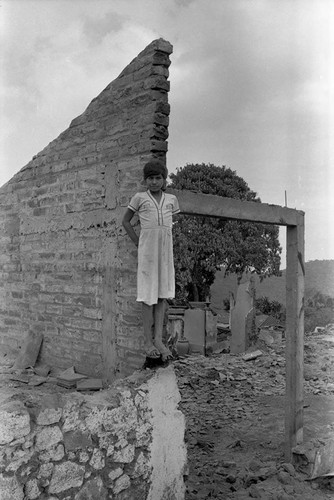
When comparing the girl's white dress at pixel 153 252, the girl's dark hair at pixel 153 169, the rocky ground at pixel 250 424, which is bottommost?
the rocky ground at pixel 250 424

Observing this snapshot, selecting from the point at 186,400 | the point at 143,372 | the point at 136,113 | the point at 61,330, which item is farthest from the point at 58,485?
the point at 186,400

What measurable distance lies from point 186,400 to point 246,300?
4536 millimetres

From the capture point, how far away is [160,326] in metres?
3.92

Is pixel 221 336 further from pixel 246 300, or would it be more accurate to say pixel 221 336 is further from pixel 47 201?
pixel 47 201

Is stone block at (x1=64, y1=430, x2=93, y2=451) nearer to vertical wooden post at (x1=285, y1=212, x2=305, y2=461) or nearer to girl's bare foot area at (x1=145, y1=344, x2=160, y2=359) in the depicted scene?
girl's bare foot area at (x1=145, y1=344, x2=160, y2=359)

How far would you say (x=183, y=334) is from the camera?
1225 centimetres

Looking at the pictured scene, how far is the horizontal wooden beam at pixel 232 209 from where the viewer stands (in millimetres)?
4778

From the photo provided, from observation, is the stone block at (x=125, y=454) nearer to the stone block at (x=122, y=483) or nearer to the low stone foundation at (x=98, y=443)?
the low stone foundation at (x=98, y=443)

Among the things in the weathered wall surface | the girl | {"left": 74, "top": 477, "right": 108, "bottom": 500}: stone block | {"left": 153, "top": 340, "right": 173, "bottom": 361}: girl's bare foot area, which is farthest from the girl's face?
{"left": 74, "top": 477, "right": 108, "bottom": 500}: stone block

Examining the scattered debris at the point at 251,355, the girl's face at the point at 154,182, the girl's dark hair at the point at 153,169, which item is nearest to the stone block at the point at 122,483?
the girl's face at the point at 154,182

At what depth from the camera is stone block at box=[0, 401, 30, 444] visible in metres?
2.99

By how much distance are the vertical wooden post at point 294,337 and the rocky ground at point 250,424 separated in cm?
25

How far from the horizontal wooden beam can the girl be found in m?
0.52

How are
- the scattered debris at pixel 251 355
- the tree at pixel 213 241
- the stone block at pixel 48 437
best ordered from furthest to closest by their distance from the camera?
the tree at pixel 213 241 → the scattered debris at pixel 251 355 → the stone block at pixel 48 437
